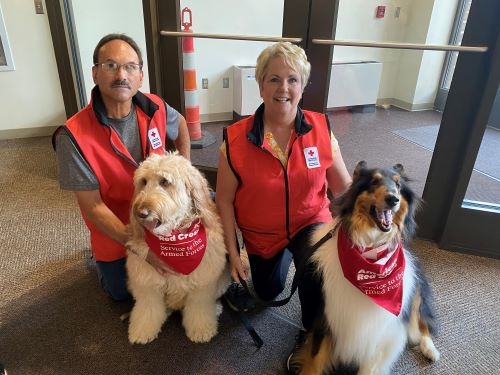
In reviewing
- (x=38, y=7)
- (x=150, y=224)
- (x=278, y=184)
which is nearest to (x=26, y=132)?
(x=38, y=7)

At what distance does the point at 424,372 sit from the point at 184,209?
131 cm

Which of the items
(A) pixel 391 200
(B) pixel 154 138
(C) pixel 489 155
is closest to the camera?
(A) pixel 391 200

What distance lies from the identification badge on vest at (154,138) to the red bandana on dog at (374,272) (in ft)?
3.31

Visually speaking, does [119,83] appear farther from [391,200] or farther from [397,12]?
[397,12]

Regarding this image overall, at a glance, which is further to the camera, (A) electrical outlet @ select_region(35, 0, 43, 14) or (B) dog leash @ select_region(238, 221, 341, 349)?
(A) electrical outlet @ select_region(35, 0, 43, 14)

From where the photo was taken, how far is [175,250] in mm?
1567

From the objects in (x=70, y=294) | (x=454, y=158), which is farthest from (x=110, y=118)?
(x=454, y=158)

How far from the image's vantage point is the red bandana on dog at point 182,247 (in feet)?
5.14

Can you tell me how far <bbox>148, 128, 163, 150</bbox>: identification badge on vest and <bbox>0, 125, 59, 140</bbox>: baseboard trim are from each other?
3278 mm

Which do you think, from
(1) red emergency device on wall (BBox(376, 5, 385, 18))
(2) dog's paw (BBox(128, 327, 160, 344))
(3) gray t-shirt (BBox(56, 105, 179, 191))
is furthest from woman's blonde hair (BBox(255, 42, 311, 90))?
(1) red emergency device on wall (BBox(376, 5, 385, 18))

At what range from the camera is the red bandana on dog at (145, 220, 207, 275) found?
1.57 metres

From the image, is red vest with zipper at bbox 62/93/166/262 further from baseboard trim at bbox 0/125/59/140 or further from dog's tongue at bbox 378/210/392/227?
baseboard trim at bbox 0/125/59/140

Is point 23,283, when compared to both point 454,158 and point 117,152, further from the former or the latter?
point 454,158

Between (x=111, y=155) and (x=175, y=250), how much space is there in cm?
55
